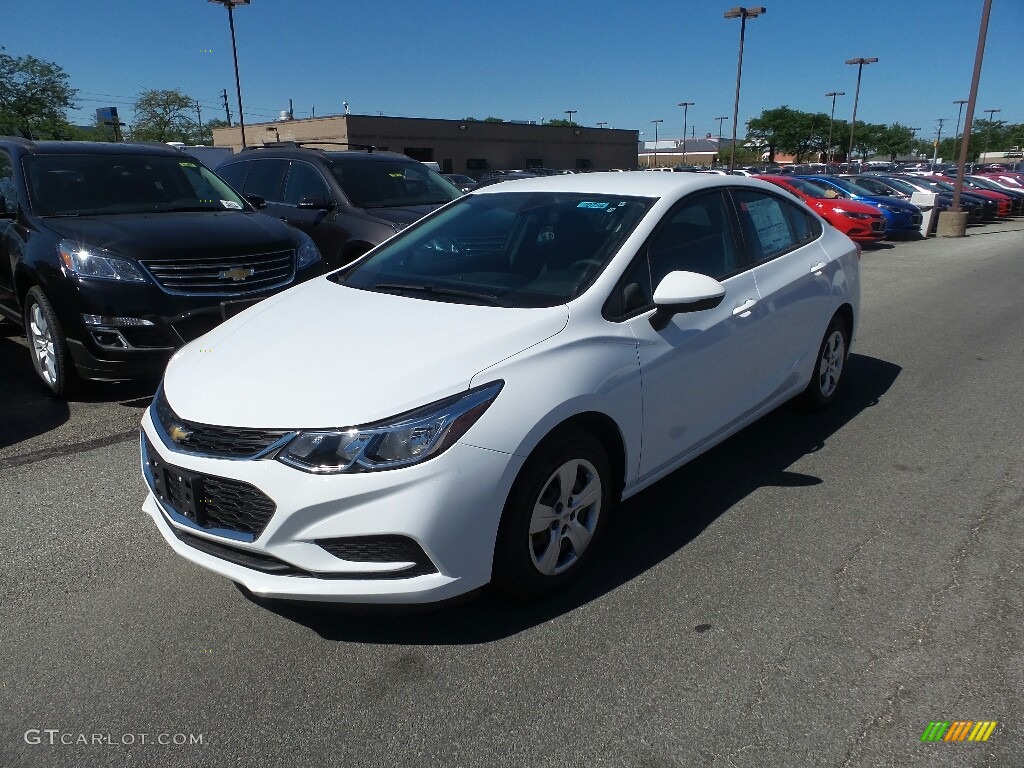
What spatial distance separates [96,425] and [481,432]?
3.56 m

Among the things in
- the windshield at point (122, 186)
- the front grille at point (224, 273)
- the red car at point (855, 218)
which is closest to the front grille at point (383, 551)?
the front grille at point (224, 273)

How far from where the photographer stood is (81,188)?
6.09m

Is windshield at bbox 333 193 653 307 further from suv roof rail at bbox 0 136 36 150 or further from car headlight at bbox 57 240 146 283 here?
suv roof rail at bbox 0 136 36 150

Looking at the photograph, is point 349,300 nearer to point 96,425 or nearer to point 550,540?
point 550,540

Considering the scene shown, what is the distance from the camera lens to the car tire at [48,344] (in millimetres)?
5293

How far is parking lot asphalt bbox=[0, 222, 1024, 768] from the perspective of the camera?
93.2 inches

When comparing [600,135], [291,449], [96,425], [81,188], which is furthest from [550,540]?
[600,135]

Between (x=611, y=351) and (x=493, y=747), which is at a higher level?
(x=611, y=351)

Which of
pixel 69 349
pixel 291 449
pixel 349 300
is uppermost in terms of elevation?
pixel 349 300

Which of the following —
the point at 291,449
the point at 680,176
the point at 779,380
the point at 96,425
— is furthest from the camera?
the point at 96,425

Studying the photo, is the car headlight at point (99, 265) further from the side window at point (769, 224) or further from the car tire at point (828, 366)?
the car tire at point (828, 366)

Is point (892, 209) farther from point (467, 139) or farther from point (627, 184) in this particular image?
point (467, 139)

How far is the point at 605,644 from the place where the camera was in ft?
9.25

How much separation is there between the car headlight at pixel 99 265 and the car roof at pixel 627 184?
2347 millimetres
